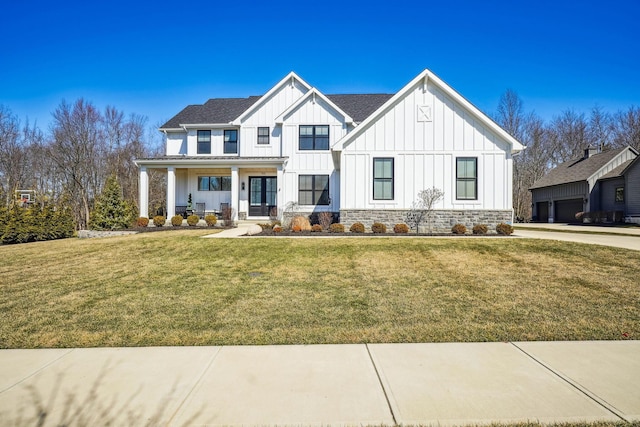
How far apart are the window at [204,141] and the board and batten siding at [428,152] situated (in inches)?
458

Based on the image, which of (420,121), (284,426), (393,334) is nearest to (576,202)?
(420,121)

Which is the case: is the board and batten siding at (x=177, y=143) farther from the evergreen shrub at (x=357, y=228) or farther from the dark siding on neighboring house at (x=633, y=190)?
the dark siding on neighboring house at (x=633, y=190)

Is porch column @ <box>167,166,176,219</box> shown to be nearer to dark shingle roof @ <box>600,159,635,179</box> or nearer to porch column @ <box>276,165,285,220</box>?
porch column @ <box>276,165,285,220</box>

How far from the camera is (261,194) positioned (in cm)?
2238

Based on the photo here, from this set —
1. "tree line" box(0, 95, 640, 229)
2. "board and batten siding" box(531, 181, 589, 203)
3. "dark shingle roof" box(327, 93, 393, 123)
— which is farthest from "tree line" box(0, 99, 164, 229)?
"board and batten siding" box(531, 181, 589, 203)

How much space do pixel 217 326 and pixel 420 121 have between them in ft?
44.0

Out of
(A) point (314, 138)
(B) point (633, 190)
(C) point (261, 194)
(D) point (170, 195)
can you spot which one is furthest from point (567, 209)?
(D) point (170, 195)

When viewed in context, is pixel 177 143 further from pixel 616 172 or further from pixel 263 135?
pixel 616 172

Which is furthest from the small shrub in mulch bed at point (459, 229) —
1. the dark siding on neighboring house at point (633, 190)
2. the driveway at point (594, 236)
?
the dark siding on neighboring house at point (633, 190)

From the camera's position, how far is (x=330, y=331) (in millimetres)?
4855

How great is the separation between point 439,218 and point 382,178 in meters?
3.09

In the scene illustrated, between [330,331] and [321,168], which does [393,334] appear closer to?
[330,331]

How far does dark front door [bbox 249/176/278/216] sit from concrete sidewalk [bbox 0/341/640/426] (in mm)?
18085

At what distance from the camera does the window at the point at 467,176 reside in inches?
608
